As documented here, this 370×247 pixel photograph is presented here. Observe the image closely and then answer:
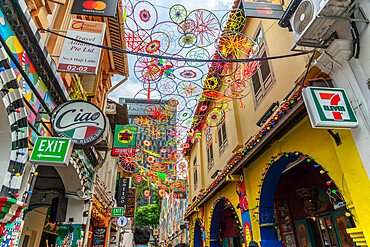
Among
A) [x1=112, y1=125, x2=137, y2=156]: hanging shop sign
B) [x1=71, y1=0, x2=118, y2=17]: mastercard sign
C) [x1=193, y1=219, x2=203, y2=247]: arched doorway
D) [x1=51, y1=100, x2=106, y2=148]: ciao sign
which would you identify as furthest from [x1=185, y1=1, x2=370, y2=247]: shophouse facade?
[x1=112, y1=125, x2=137, y2=156]: hanging shop sign

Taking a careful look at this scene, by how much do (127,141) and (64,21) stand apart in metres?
7.20

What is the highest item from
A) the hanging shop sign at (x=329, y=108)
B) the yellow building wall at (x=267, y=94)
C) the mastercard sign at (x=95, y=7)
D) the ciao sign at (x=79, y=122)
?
the mastercard sign at (x=95, y=7)

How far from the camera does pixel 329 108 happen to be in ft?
10.6

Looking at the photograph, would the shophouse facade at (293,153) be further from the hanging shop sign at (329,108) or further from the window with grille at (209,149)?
the window with grille at (209,149)

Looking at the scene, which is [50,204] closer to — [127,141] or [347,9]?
[127,141]

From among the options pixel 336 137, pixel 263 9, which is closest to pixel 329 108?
A: pixel 336 137

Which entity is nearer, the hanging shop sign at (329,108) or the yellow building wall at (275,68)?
the hanging shop sign at (329,108)

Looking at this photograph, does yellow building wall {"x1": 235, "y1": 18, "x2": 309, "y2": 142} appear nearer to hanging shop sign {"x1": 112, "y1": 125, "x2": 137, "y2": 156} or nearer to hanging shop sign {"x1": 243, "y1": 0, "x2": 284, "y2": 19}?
hanging shop sign {"x1": 243, "y1": 0, "x2": 284, "y2": 19}

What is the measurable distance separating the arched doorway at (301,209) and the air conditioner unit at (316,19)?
6.99 ft

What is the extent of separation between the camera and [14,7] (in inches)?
155

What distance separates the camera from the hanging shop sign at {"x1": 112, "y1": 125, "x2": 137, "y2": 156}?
12148 millimetres

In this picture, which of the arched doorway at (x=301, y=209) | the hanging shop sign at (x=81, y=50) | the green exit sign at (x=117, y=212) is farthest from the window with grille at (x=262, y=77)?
the green exit sign at (x=117, y=212)

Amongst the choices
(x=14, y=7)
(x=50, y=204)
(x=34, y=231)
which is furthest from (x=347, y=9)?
(x=34, y=231)

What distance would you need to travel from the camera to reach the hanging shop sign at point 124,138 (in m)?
12.1
